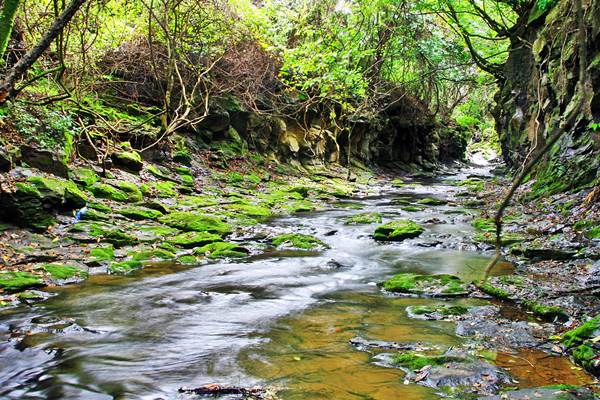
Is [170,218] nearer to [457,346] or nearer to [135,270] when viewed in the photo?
[135,270]

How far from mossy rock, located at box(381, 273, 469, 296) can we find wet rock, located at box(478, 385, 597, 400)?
9.73 ft

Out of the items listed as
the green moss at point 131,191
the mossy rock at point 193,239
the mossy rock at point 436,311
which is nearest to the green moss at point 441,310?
the mossy rock at point 436,311

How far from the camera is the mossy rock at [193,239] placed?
30.5 feet

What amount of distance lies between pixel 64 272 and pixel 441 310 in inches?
210

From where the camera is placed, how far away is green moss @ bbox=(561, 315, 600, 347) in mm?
4242

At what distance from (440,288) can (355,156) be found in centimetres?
2351

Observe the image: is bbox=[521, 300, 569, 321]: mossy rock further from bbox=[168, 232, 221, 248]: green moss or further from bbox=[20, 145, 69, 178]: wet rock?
bbox=[20, 145, 69, 178]: wet rock

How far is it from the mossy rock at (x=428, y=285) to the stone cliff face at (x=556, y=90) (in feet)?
7.24

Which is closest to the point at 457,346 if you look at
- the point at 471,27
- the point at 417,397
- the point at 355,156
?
the point at 417,397

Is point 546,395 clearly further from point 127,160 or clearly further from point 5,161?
point 127,160

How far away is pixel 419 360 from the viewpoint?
164 inches

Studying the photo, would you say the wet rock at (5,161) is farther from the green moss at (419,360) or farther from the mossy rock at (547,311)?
the mossy rock at (547,311)

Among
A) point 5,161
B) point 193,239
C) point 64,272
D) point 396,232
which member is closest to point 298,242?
point 193,239

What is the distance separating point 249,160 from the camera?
20.5 metres
